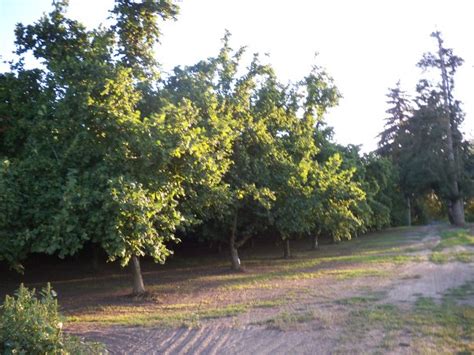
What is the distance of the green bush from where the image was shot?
17.7 feet

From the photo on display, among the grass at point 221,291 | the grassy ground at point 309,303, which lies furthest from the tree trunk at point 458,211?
the grassy ground at point 309,303

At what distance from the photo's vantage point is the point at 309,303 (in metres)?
11.6

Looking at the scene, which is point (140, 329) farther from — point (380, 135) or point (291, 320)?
point (380, 135)

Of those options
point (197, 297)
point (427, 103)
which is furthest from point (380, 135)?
point (197, 297)

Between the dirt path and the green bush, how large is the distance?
2355 millimetres

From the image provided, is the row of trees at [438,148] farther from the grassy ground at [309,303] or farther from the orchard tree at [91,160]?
the orchard tree at [91,160]

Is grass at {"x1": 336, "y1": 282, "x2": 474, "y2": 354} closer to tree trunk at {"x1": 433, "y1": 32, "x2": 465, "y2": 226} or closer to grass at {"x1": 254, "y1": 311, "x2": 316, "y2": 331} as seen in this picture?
grass at {"x1": 254, "y1": 311, "x2": 316, "y2": 331}

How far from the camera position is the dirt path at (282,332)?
25.6 ft

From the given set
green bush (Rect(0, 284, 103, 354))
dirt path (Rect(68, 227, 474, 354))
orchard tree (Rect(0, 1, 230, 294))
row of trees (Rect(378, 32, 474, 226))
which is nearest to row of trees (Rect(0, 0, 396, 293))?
orchard tree (Rect(0, 1, 230, 294))

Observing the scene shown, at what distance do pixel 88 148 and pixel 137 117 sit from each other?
132 centimetres

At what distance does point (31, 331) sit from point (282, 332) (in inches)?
174

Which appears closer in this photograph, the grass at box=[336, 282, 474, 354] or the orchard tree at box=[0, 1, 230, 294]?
the grass at box=[336, 282, 474, 354]

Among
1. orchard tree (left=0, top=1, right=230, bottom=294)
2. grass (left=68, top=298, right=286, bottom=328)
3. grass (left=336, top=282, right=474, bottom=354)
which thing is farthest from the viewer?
orchard tree (left=0, top=1, right=230, bottom=294)

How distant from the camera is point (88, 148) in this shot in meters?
11.9
